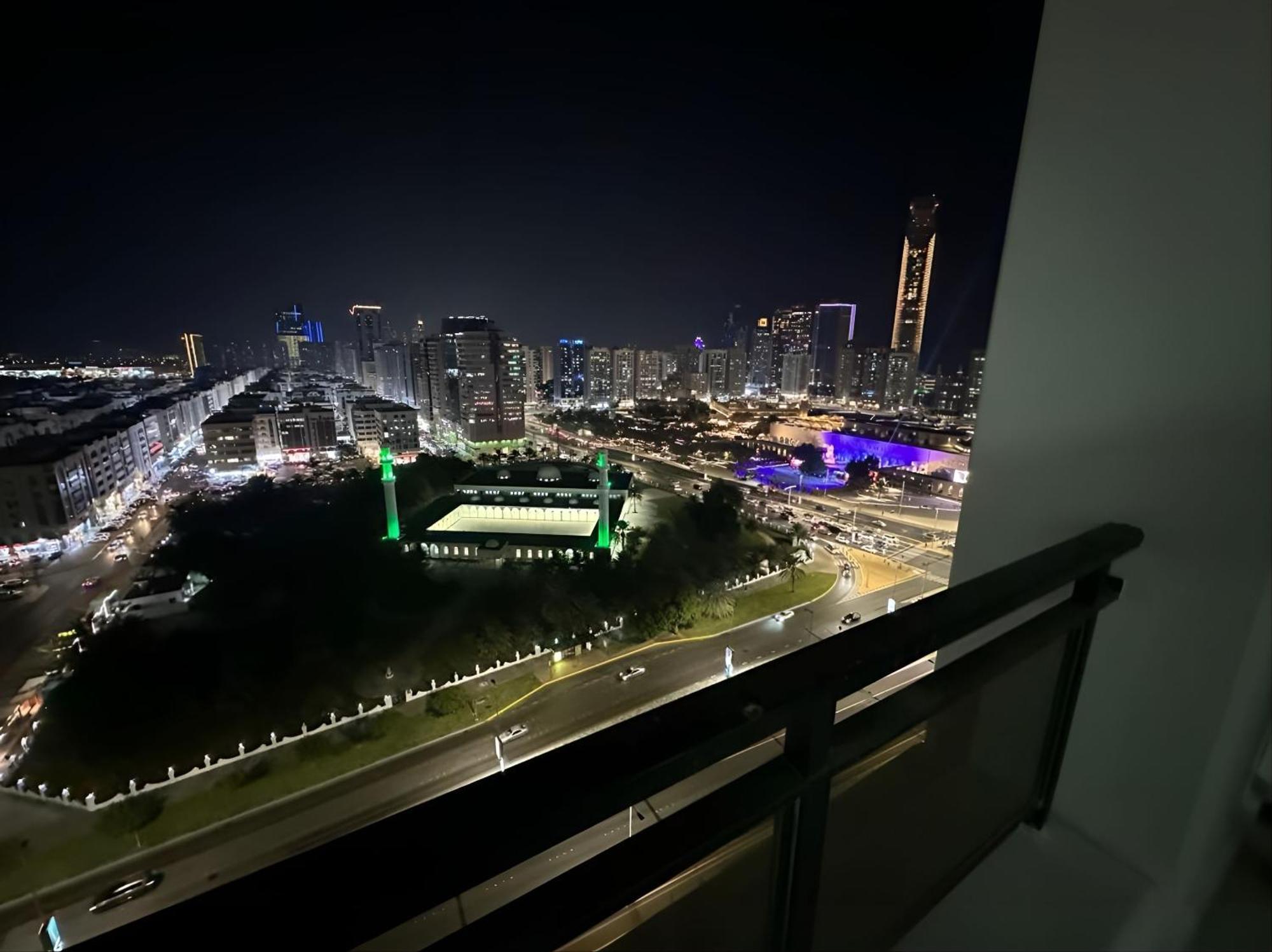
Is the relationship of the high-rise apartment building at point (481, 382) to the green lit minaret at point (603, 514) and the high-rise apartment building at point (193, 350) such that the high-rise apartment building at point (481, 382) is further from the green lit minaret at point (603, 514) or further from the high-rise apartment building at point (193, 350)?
the green lit minaret at point (603, 514)

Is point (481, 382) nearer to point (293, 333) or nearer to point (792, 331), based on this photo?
point (792, 331)

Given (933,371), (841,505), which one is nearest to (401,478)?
(841,505)

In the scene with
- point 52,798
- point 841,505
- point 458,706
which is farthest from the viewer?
point 841,505

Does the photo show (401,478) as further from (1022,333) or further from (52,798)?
(1022,333)

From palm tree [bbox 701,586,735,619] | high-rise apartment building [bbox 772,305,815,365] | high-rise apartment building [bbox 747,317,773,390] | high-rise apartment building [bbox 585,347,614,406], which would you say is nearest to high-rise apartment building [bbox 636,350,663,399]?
high-rise apartment building [bbox 585,347,614,406]

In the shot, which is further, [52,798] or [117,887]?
[52,798]

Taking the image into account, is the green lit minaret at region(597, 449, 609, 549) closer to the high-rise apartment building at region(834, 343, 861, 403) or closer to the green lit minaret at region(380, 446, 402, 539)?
the green lit minaret at region(380, 446, 402, 539)
